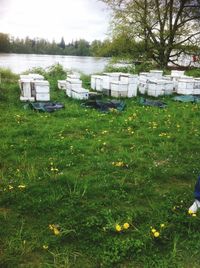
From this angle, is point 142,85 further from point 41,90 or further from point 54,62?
point 54,62

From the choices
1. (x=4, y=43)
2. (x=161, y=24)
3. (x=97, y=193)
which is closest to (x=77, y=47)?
(x=4, y=43)

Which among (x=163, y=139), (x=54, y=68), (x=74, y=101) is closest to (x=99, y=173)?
(x=163, y=139)

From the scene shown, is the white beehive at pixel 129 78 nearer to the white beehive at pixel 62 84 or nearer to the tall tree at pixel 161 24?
the white beehive at pixel 62 84

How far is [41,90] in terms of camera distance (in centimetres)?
935

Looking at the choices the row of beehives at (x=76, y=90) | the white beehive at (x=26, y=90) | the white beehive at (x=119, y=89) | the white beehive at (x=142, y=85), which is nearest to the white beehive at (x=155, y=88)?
the white beehive at (x=142, y=85)

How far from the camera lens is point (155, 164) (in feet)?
16.9

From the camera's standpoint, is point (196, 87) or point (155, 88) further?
point (196, 87)

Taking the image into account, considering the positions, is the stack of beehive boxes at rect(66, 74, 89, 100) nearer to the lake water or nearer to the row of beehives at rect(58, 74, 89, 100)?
the row of beehives at rect(58, 74, 89, 100)

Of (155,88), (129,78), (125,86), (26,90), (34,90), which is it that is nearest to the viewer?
(26,90)

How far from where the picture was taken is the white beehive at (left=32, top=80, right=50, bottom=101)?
9.26 m

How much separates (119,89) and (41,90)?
2843 mm

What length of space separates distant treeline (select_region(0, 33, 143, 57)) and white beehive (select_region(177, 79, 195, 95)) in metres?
8.86

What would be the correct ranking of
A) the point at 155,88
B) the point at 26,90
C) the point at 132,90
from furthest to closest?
the point at 155,88
the point at 132,90
the point at 26,90

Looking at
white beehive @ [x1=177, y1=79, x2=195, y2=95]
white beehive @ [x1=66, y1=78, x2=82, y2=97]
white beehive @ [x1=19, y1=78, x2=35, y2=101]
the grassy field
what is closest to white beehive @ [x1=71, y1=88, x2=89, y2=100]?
white beehive @ [x1=66, y1=78, x2=82, y2=97]
